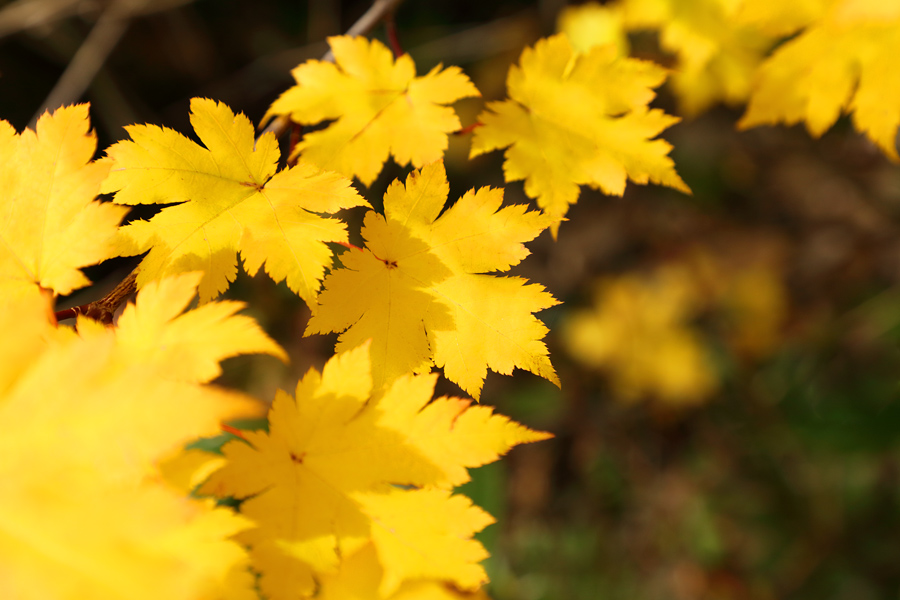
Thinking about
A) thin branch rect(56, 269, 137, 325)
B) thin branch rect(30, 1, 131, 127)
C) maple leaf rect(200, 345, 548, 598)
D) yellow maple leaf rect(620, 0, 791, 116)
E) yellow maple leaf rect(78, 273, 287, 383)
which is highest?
thin branch rect(30, 1, 131, 127)

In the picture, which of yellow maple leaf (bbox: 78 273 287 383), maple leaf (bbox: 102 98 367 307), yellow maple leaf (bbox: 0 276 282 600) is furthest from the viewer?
maple leaf (bbox: 102 98 367 307)

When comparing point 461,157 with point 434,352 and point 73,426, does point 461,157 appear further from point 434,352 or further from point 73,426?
point 73,426

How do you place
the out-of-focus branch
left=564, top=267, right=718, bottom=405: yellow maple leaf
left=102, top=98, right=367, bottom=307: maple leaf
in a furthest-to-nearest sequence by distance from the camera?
1. left=564, top=267, right=718, bottom=405: yellow maple leaf
2. the out-of-focus branch
3. left=102, top=98, right=367, bottom=307: maple leaf

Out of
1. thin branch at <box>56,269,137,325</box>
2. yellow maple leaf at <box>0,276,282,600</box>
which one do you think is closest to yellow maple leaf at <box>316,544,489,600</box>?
yellow maple leaf at <box>0,276,282,600</box>

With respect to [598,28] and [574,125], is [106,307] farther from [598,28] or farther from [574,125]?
[598,28]

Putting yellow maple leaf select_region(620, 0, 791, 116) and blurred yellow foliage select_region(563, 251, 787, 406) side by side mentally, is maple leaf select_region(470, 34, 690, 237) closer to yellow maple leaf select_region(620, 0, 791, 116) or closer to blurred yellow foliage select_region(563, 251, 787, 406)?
yellow maple leaf select_region(620, 0, 791, 116)

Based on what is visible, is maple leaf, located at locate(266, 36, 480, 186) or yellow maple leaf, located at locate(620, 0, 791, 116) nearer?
maple leaf, located at locate(266, 36, 480, 186)

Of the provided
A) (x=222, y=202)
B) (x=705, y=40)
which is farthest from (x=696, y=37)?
(x=222, y=202)
